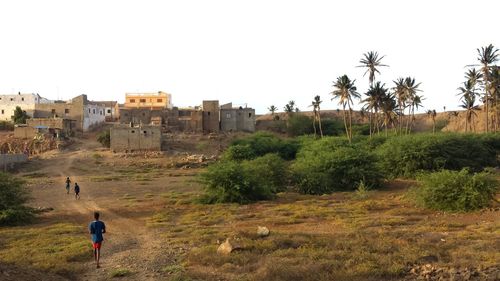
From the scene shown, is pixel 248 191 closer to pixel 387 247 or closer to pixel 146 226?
pixel 146 226

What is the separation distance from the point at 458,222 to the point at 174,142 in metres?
45.8

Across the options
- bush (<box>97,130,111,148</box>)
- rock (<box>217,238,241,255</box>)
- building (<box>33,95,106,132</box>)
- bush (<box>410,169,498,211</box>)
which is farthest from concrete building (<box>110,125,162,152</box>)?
rock (<box>217,238,241,255</box>)

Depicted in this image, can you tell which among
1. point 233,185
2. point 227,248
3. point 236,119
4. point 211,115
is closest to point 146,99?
point 211,115

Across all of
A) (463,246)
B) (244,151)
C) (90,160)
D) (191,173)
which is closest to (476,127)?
(244,151)

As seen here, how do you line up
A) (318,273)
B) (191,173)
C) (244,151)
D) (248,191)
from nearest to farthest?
(318,273) → (248,191) → (191,173) → (244,151)

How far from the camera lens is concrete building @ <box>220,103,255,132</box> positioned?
247 ft

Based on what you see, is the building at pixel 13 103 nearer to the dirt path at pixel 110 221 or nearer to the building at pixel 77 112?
the building at pixel 77 112

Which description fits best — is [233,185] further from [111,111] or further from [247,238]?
[111,111]

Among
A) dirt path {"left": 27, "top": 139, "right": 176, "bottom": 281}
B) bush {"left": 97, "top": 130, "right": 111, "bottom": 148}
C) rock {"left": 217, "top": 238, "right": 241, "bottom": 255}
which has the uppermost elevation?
bush {"left": 97, "top": 130, "right": 111, "bottom": 148}

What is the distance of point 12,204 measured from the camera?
23781mm

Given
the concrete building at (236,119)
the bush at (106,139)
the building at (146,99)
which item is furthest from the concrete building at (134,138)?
the building at (146,99)

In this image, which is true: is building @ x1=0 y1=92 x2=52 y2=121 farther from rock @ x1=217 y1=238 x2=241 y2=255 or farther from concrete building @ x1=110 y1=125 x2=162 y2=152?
Answer: rock @ x1=217 y1=238 x2=241 y2=255

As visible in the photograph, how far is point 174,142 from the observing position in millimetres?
61688

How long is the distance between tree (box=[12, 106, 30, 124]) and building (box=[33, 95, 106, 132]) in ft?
7.28
